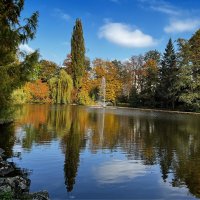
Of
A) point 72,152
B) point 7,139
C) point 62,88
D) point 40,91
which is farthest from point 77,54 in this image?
point 72,152

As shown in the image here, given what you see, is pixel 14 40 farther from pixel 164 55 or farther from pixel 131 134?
pixel 164 55

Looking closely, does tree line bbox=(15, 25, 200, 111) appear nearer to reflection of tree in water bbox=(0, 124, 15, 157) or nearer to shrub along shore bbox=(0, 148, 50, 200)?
reflection of tree in water bbox=(0, 124, 15, 157)

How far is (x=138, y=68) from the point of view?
72.4 m

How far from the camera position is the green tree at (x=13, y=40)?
34.5 ft

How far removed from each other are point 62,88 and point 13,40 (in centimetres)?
5279

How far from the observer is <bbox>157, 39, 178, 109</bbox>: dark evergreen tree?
5238 cm

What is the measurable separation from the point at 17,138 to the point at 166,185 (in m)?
10.4

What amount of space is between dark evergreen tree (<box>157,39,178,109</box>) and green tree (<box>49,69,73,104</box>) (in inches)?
641

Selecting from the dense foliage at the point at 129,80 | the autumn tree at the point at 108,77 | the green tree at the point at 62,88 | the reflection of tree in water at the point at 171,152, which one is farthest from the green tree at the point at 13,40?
the autumn tree at the point at 108,77

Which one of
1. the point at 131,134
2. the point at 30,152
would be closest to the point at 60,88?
the point at 131,134

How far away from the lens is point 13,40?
10.6 meters

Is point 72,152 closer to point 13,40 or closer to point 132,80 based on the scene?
point 13,40

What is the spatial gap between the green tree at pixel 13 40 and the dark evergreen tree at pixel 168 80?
41.5 metres

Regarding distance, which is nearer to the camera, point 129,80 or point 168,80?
point 168,80
